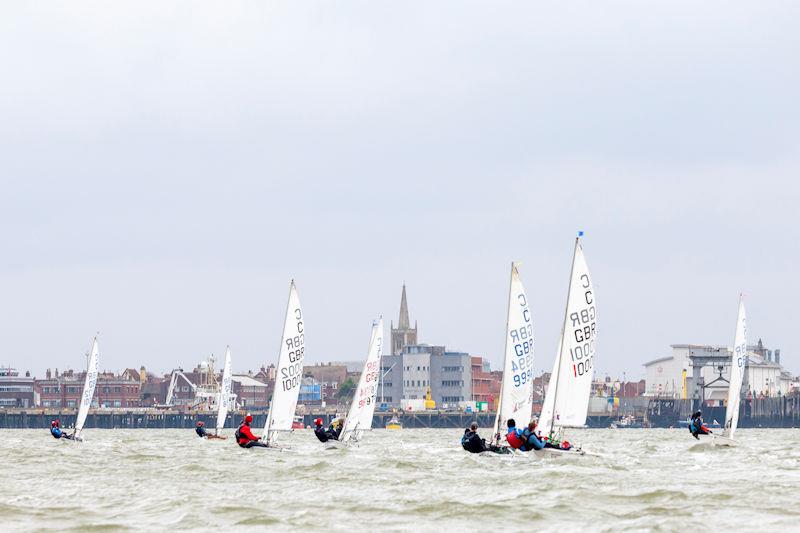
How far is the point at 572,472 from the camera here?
148ft

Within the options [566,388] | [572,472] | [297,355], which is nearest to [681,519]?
[572,472]

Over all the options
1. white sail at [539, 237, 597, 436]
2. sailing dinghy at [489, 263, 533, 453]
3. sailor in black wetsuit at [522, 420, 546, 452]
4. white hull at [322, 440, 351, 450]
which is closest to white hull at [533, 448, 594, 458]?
sailor in black wetsuit at [522, 420, 546, 452]

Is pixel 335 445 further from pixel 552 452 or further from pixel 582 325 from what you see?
pixel 552 452

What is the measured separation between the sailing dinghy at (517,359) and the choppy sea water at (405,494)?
238 centimetres

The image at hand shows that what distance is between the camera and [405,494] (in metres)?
39.3

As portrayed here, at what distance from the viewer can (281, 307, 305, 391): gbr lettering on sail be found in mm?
62562

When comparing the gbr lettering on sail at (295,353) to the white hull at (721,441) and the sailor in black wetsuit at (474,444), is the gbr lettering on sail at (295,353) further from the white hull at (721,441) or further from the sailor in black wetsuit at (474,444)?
the white hull at (721,441)

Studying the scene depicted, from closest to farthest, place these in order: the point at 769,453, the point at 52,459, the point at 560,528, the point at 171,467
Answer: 1. the point at 560,528
2. the point at 171,467
3. the point at 52,459
4. the point at 769,453

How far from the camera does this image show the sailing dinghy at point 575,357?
5009 cm

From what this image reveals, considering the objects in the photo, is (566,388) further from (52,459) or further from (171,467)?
(52,459)

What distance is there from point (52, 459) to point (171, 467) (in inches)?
349

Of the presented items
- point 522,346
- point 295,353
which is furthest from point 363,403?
point 522,346

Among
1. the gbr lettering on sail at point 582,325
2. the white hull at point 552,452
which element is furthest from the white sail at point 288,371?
the white hull at point 552,452

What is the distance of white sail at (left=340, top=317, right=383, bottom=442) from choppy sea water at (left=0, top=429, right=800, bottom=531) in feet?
32.9
